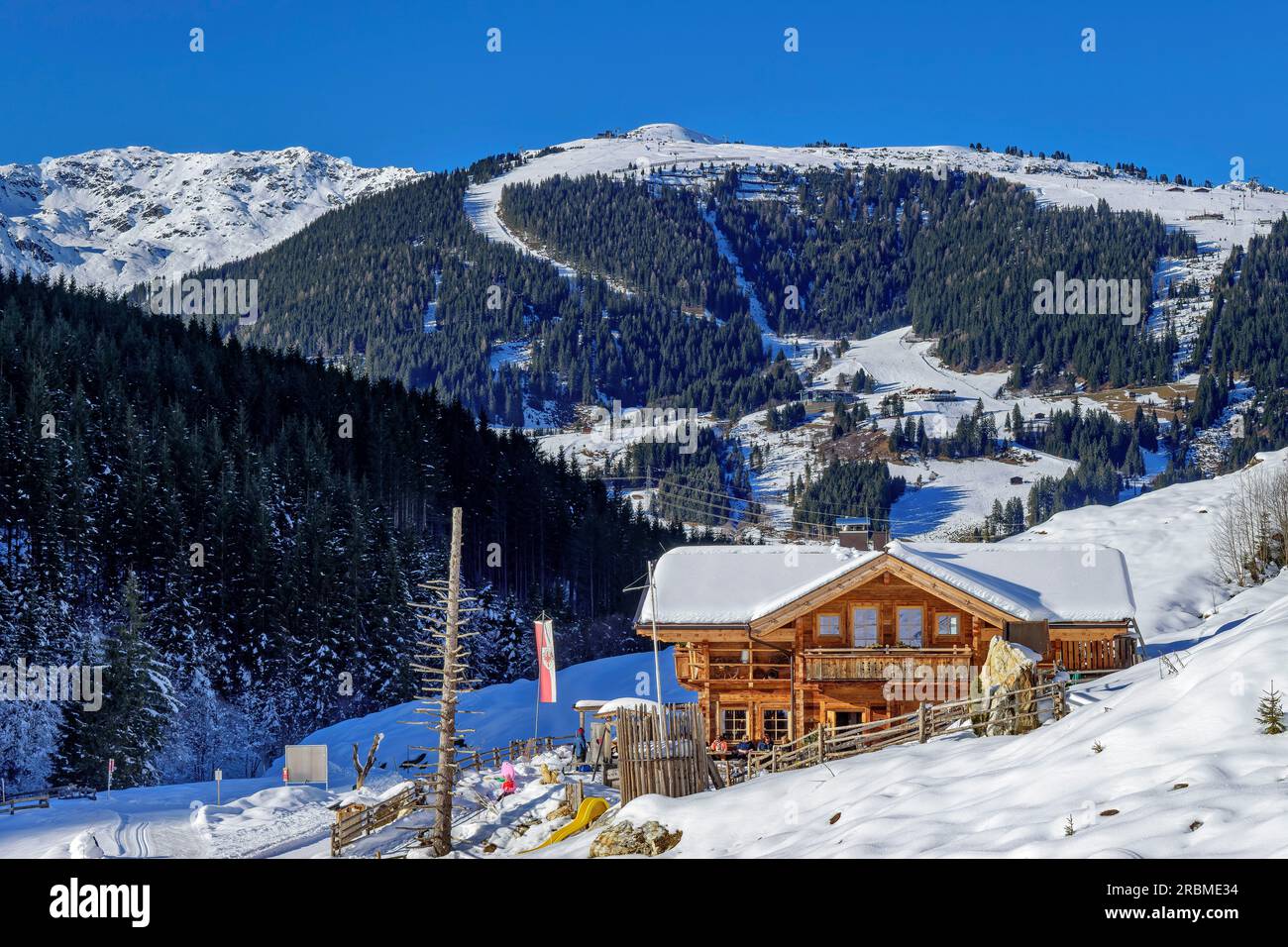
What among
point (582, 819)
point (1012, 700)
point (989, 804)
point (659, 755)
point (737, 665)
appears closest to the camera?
point (989, 804)

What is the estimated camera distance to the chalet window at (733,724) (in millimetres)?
37844

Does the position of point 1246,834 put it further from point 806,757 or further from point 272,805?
point 272,805

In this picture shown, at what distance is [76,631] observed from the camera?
60500 millimetres

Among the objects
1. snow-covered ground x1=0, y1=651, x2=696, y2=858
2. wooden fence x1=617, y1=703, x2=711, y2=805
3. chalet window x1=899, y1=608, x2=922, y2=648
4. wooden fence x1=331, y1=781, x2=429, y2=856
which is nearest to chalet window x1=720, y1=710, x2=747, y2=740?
chalet window x1=899, y1=608, x2=922, y2=648

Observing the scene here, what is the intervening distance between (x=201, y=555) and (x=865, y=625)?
140 feet

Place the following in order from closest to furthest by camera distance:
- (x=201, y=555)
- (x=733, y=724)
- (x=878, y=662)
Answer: (x=878, y=662), (x=733, y=724), (x=201, y=555)

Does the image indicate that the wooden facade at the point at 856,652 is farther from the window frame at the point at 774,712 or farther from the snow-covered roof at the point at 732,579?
the snow-covered roof at the point at 732,579

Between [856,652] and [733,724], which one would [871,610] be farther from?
[733,724]

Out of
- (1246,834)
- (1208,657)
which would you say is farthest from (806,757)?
(1246,834)

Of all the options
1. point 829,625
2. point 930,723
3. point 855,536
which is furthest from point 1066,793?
point 855,536

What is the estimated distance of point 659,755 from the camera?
912 inches

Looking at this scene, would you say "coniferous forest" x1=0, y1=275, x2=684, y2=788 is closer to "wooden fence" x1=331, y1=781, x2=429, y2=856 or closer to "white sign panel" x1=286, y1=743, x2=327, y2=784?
"white sign panel" x1=286, y1=743, x2=327, y2=784

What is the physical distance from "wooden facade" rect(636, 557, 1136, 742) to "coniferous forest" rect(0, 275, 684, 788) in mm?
26641
